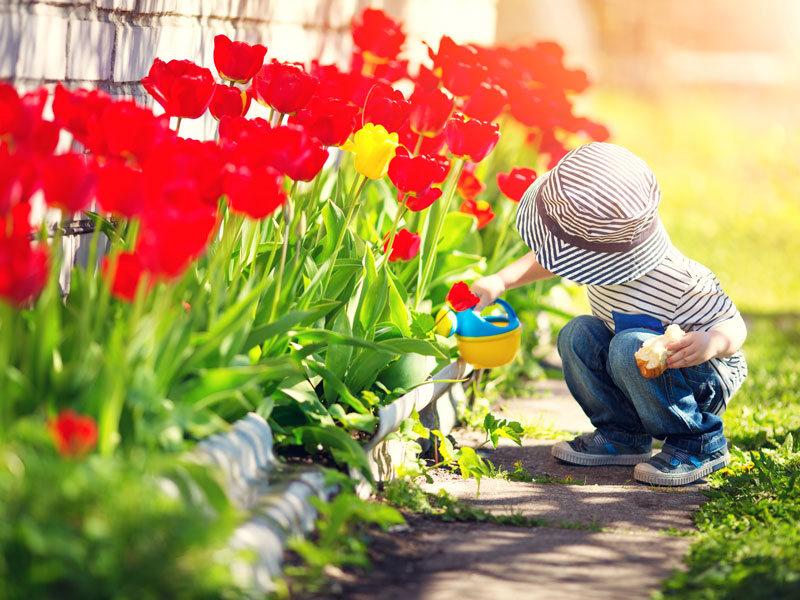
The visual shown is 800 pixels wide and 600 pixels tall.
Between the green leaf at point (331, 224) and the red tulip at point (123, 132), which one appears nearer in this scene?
the red tulip at point (123, 132)

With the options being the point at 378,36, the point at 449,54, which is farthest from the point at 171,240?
the point at 378,36

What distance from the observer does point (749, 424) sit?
3.87 metres

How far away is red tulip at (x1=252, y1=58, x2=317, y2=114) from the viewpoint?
2.79m

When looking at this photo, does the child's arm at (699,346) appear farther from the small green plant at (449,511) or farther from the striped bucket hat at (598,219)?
the small green plant at (449,511)

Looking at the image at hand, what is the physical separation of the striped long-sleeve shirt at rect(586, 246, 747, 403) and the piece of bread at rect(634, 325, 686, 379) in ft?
0.66

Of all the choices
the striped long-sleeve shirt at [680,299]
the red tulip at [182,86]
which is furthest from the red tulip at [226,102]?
the striped long-sleeve shirt at [680,299]

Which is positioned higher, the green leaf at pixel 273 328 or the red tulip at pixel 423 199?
the red tulip at pixel 423 199

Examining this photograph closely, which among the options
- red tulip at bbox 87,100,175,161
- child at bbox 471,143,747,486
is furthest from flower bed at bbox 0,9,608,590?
child at bbox 471,143,747,486

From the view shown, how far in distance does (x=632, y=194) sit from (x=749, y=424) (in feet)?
4.27

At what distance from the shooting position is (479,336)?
331 cm

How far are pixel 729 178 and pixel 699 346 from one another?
352 inches

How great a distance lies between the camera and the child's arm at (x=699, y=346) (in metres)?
3.02

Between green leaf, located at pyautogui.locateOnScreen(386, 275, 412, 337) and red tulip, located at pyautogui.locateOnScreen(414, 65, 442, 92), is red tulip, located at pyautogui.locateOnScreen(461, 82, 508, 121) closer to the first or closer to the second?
red tulip, located at pyautogui.locateOnScreen(414, 65, 442, 92)

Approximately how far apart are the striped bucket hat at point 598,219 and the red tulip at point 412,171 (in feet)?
1.47
